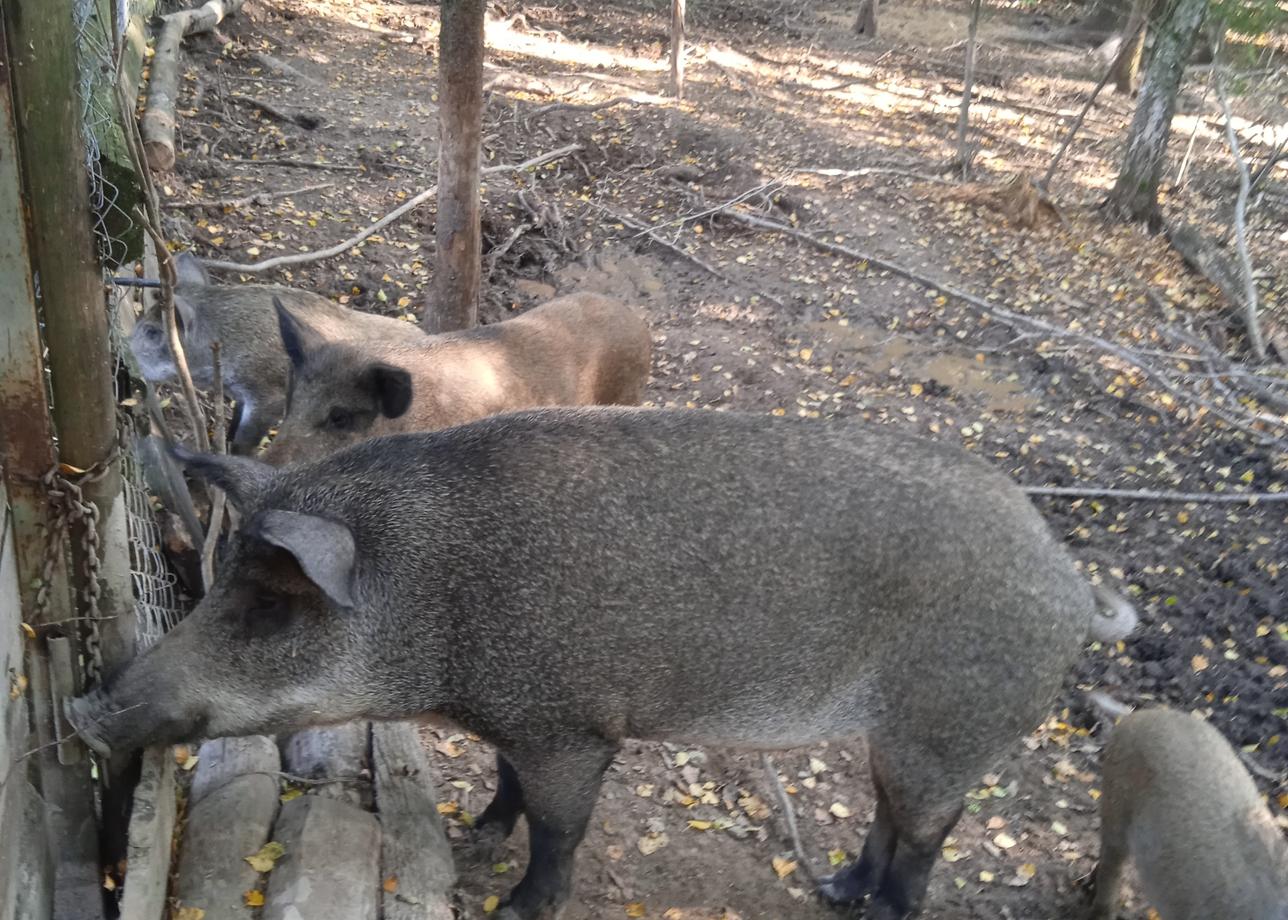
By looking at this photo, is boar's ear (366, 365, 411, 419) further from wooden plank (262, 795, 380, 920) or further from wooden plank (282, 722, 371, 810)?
wooden plank (262, 795, 380, 920)

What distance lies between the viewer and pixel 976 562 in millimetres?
3836

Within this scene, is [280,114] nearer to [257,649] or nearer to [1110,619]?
[257,649]

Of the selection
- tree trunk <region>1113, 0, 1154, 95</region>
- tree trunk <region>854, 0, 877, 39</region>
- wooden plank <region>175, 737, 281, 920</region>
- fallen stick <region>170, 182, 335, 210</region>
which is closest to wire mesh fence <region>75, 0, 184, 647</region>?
wooden plank <region>175, 737, 281, 920</region>

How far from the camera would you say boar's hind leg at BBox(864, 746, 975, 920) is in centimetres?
406

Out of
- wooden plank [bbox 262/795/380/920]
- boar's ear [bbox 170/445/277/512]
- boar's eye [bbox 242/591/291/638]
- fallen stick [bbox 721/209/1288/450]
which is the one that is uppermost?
boar's ear [bbox 170/445/277/512]

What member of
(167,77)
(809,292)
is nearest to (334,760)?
(809,292)

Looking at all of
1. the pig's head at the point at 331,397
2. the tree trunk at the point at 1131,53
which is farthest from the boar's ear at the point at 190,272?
the tree trunk at the point at 1131,53

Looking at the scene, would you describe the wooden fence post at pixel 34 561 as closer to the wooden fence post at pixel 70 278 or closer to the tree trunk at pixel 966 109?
the wooden fence post at pixel 70 278

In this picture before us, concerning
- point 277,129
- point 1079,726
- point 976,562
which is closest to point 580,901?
point 976,562

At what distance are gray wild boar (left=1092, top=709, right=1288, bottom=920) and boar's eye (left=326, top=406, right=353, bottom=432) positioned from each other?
4018 millimetres

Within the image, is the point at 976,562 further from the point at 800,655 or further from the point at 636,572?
the point at 636,572

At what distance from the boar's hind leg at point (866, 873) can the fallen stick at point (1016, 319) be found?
5.90m

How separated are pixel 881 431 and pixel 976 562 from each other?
0.65 metres

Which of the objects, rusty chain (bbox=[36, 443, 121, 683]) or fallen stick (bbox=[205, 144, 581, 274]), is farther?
fallen stick (bbox=[205, 144, 581, 274])
